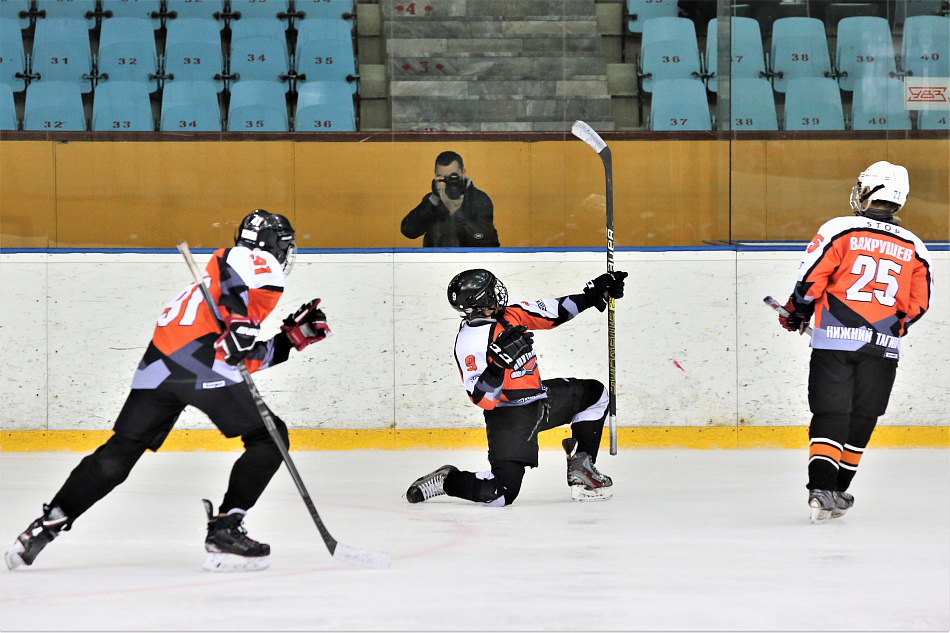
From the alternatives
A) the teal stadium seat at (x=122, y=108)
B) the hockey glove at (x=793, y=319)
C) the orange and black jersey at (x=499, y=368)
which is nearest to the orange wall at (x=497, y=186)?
the teal stadium seat at (x=122, y=108)

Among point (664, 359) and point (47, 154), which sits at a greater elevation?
point (47, 154)

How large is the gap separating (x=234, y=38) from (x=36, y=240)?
1646mm

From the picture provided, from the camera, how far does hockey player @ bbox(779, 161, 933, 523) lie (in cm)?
403

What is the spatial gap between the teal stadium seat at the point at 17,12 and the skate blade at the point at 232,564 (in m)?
3.99

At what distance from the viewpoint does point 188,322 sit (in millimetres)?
3344

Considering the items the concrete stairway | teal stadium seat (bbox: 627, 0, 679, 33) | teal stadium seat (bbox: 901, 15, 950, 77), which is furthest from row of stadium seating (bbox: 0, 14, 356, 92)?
teal stadium seat (bbox: 901, 15, 950, 77)

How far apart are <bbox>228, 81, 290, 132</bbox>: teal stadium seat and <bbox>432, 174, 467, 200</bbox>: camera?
0.88m

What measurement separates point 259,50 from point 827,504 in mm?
4316

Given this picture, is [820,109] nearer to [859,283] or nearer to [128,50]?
[859,283]

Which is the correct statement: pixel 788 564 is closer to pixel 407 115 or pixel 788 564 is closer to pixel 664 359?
pixel 664 359

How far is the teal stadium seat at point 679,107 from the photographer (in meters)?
6.44

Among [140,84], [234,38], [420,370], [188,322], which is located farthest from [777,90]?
[188,322]

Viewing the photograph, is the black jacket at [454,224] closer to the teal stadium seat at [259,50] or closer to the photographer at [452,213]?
the photographer at [452,213]

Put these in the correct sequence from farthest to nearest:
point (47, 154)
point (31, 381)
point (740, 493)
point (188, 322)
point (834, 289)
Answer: point (47, 154) → point (31, 381) → point (740, 493) → point (834, 289) → point (188, 322)
